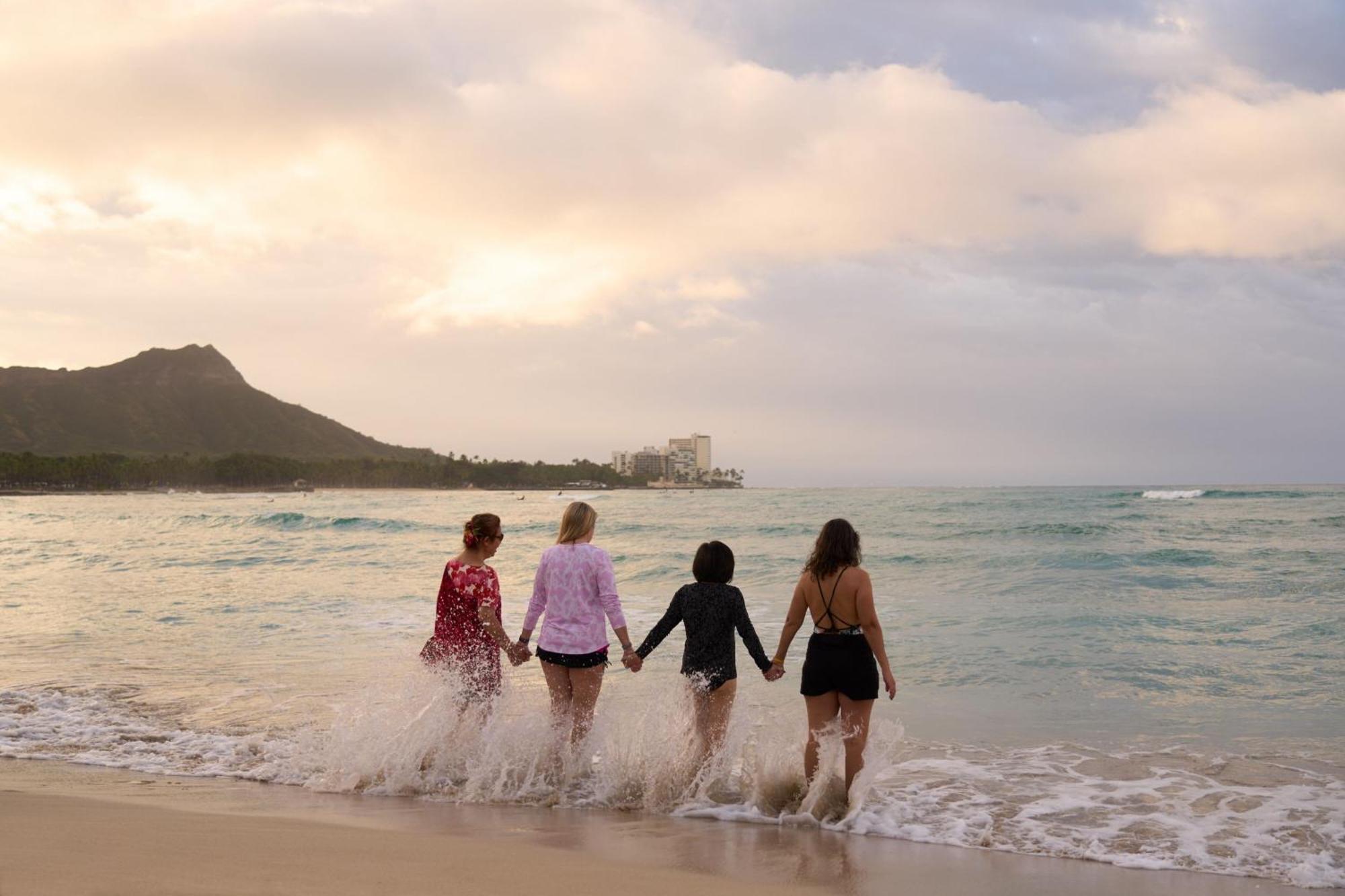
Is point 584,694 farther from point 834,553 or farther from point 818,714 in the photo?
point 834,553

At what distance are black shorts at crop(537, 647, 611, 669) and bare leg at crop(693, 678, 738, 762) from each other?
69 cm

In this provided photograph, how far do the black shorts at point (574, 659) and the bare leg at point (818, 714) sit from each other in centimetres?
140

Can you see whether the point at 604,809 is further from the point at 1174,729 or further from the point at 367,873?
the point at 1174,729

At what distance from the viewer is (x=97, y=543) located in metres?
34.1

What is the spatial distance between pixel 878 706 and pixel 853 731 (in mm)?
4054

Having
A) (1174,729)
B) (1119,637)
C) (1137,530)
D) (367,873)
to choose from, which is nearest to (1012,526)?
(1137,530)

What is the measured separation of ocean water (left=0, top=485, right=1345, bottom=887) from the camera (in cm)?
610

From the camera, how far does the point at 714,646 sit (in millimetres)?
6242

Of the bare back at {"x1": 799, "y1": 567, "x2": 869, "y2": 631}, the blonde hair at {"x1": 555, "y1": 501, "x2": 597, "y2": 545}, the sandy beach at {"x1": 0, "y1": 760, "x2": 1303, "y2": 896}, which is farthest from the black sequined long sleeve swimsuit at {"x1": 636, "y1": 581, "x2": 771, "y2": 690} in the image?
the sandy beach at {"x1": 0, "y1": 760, "x2": 1303, "y2": 896}

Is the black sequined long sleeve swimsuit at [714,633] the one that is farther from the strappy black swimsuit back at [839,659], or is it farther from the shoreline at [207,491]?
the shoreline at [207,491]

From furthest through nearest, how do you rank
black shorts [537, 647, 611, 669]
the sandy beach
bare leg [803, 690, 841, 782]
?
black shorts [537, 647, 611, 669]
bare leg [803, 690, 841, 782]
the sandy beach

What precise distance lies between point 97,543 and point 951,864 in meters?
36.6

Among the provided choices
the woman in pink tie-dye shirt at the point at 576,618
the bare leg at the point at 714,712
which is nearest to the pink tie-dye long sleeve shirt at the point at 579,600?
the woman in pink tie-dye shirt at the point at 576,618

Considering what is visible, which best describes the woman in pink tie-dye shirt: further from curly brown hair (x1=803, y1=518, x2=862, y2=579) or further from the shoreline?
the shoreline
